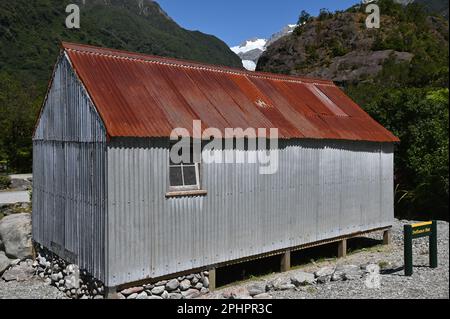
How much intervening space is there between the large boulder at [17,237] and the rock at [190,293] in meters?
6.26

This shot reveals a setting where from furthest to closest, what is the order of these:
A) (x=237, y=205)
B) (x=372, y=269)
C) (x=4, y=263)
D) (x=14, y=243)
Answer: (x=14, y=243) < (x=4, y=263) < (x=372, y=269) < (x=237, y=205)

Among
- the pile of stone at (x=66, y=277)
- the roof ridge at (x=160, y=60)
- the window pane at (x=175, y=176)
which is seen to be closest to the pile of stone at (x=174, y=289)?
the pile of stone at (x=66, y=277)

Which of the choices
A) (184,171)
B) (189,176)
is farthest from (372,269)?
(184,171)

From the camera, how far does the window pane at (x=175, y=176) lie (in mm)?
10781

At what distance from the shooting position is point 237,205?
12.0 metres

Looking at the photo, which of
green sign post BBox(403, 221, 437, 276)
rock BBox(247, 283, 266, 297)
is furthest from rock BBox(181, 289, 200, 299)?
green sign post BBox(403, 221, 437, 276)

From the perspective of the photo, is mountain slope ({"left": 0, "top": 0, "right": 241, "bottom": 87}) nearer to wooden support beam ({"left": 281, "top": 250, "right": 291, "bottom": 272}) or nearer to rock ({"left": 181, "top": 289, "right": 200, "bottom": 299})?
wooden support beam ({"left": 281, "top": 250, "right": 291, "bottom": 272})

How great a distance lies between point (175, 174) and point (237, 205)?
2135mm

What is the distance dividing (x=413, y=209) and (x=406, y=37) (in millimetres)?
47684

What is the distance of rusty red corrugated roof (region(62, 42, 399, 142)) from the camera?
10.6 m

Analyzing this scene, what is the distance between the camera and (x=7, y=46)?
10350 cm

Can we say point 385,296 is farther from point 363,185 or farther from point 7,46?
point 7,46

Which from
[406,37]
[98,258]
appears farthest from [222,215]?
[406,37]

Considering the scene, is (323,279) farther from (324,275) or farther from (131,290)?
(131,290)
